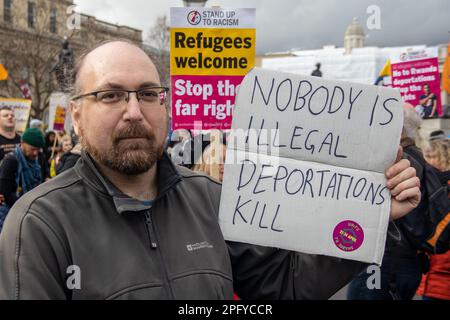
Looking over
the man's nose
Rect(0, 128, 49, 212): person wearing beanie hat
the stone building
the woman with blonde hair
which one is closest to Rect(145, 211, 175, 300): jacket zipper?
the man's nose

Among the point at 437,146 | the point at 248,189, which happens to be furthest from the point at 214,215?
the point at 437,146

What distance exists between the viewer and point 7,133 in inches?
310

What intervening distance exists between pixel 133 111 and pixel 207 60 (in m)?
2.48

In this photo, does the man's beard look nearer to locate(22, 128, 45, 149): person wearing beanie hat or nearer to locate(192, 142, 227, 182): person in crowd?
locate(192, 142, 227, 182): person in crowd

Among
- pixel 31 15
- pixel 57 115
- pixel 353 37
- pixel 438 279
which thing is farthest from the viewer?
pixel 353 37

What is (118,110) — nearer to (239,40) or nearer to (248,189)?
(248,189)

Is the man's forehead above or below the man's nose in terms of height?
above

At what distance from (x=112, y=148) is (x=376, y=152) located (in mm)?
904

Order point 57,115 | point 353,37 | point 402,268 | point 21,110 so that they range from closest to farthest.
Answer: point 402,268 → point 21,110 → point 57,115 → point 353,37

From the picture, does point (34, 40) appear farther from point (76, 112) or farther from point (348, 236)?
point (348, 236)

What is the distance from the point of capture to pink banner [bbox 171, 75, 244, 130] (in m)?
4.18

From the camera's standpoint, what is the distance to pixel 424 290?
3936 mm

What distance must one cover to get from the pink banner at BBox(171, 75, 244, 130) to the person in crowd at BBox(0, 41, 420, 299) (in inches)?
85.9

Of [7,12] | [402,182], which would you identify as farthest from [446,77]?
[7,12]
